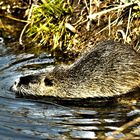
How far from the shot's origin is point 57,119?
451cm

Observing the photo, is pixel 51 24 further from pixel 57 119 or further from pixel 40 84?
pixel 57 119

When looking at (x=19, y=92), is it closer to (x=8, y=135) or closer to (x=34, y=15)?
(x=8, y=135)

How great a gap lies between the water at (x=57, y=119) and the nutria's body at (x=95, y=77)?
23 cm

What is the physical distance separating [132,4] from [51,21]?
1516mm

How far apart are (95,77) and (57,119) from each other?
88 centimetres

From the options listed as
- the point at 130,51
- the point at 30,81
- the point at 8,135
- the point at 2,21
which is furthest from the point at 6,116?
the point at 2,21

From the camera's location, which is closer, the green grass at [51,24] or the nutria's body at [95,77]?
the nutria's body at [95,77]

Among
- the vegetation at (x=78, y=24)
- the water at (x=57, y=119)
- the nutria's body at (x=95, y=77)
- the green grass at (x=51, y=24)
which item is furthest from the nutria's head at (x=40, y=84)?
the green grass at (x=51, y=24)

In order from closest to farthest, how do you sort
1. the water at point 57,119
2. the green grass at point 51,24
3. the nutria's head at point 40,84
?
the water at point 57,119, the nutria's head at point 40,84, the green grass at point 51,24

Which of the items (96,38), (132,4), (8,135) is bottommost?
(8,135)

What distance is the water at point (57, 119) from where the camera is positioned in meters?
4.11

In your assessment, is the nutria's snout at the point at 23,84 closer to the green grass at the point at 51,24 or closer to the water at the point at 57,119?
the water at the point at 57,119

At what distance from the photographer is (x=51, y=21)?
7430 millimetres

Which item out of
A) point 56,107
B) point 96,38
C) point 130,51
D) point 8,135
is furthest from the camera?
point 96,38
